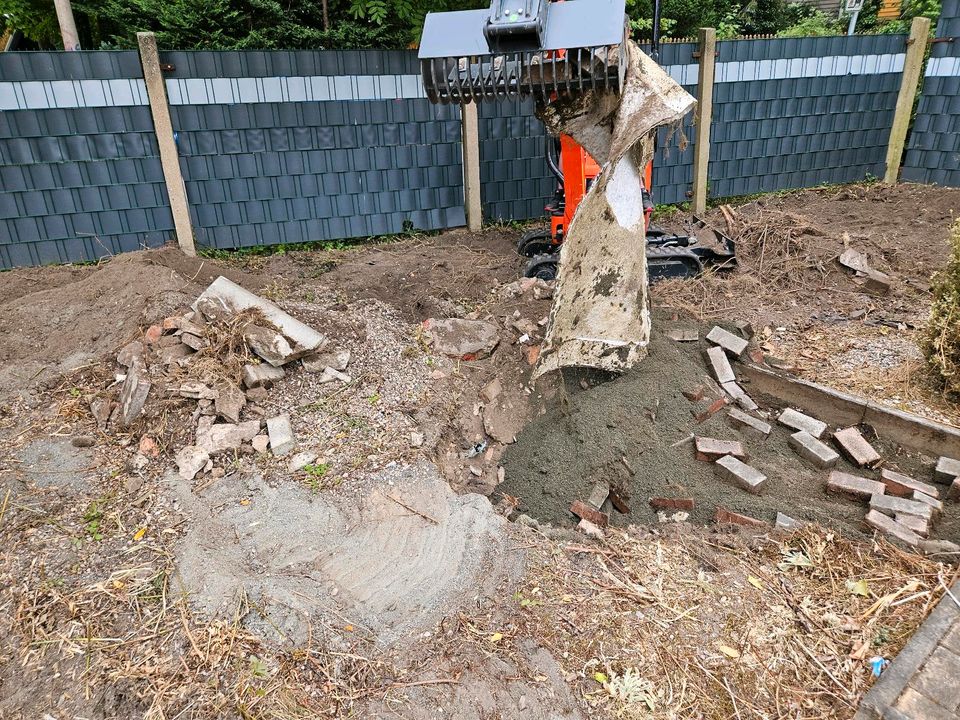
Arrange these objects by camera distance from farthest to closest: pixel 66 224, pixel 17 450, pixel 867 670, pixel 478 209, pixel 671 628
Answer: pixel 478 209 < pixel 66 224 < pixel 17 450 < pixel 671 628 < pixel 867 670

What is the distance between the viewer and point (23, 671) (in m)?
2.65

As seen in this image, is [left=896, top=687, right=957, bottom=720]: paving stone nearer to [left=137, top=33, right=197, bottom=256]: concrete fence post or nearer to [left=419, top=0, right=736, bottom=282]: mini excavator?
[left=419, top=0, right=736, bottom=282]: mini excavator

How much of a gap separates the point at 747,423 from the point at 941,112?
26.0 ft

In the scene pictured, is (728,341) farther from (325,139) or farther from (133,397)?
(325,139)

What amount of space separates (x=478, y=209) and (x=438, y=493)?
5314mm

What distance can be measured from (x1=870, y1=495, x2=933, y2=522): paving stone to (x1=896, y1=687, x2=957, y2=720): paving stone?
49.1 inches

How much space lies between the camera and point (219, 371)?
423 centimetres

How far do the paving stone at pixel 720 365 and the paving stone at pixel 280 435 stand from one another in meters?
Result: 2.86

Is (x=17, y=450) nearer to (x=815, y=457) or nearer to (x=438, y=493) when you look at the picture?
(x=438, y=493)

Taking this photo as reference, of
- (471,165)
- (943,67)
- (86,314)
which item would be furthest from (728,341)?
(943,67)

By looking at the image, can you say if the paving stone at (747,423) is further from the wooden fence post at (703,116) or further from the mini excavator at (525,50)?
the wooden fence post at (703,116)

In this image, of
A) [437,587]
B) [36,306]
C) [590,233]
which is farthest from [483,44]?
[36,306]

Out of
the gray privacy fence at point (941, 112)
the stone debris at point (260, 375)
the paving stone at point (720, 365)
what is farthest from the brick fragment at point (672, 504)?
the gray privacy fence at point (941, 112)

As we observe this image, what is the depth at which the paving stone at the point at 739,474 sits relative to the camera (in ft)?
12.1
